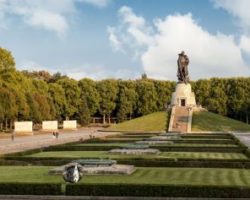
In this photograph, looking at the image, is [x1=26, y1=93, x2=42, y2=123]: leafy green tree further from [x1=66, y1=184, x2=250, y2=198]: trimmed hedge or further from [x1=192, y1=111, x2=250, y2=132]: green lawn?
[x1=66, y1=184, x2=250, y2=198]: trimmed hedge

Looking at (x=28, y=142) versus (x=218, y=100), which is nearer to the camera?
(x=28, y=142)

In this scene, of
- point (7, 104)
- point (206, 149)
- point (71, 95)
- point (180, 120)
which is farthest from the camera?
point (71, 95)

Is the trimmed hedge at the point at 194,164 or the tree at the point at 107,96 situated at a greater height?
the tree at the point at 107,96

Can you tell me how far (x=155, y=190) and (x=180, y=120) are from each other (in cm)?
5186

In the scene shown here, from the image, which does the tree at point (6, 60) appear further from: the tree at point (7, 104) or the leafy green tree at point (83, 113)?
the leafy green tree at point (83, 113)

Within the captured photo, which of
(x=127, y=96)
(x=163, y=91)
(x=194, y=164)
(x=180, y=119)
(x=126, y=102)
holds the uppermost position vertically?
(x=163, y=91)

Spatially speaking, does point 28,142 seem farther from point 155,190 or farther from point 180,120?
point 180,120

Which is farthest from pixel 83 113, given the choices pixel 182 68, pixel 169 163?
pixel 169 163

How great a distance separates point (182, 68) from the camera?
2970 inches

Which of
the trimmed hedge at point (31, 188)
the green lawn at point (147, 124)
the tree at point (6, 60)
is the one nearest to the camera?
the trimmed hedge at point (31, 188)

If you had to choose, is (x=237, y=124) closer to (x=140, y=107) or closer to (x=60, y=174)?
(x=140, y=107)

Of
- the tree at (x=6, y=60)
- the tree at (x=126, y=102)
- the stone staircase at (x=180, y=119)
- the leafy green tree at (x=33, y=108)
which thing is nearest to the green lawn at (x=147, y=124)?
the stone staircase at (x=180, y=119)

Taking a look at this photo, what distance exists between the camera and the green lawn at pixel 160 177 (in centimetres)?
1616

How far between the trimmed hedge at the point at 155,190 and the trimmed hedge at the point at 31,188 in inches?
13.8
